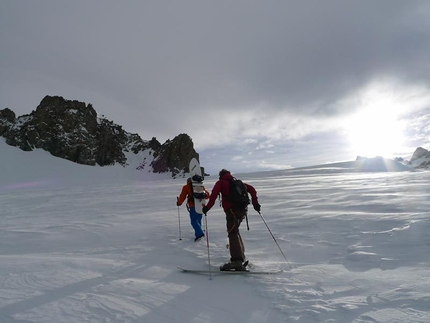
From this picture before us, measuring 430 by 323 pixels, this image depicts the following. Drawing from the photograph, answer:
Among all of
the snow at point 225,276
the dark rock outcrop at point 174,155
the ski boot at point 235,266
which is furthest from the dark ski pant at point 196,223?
the dark rock outcrop at point 174,155

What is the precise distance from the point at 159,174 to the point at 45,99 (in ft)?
137

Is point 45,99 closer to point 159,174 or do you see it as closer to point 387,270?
point 159,174

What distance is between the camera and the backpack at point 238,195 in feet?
15.6

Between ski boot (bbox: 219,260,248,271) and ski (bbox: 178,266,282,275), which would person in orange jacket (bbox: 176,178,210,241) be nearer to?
ski (bbox: 178,266,282,275)

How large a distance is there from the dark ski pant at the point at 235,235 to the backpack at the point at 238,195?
16 cm

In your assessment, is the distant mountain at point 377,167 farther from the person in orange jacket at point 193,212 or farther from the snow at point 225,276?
the person in orange jacket at point 193,212

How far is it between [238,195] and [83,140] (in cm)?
7598

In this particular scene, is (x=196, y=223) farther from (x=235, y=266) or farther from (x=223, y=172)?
(x=235, y=266)

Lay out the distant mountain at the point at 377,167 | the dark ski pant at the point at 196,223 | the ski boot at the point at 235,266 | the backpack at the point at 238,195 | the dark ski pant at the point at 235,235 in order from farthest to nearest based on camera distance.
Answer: the distant mountain at the point at 377,167 → the dark ski pant at the point at 196,223 → the backpack at the point at 238,195 → the dark ski pant at the point at 235,235 → the ski boot at the point at 235,266

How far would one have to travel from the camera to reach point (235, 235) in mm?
4727

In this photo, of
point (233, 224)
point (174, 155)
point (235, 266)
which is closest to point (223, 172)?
point (233, 224)

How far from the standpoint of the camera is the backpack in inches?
187

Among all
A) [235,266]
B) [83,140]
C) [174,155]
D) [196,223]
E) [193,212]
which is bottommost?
[235,266]

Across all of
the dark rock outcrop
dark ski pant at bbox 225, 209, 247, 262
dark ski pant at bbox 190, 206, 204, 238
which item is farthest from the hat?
the dark rock outcrop
